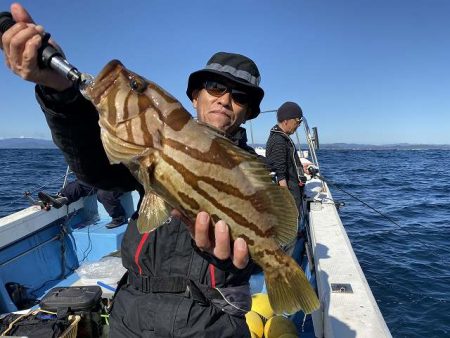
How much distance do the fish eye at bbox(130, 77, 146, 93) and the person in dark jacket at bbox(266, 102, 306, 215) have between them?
4946 millimetres

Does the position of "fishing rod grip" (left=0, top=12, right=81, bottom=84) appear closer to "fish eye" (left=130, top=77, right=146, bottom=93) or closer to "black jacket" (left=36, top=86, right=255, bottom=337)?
"black jacket" (left=36, top=86, right=255, bottom=337)

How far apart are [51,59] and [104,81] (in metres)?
0.33

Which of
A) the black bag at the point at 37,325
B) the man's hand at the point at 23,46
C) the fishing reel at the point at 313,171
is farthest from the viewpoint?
the fishing reel at the point at 313,171

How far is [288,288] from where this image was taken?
2.46m

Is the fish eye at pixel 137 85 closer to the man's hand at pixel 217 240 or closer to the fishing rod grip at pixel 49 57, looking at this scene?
the fishing rod grip at pixel 49 57

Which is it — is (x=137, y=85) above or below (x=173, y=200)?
above

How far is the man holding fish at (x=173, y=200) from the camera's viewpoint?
2238 mm

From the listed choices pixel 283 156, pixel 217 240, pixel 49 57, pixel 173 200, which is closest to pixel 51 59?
pixel 49 57

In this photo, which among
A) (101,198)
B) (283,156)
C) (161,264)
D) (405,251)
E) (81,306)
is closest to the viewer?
(161,264)

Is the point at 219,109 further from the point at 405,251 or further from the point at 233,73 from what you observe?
the point at 405,251

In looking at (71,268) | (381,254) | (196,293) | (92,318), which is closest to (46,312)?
(92,318)

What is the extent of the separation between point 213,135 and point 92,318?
12.0 feet

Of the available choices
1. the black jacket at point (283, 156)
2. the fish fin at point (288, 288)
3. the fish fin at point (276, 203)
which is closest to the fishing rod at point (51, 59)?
the fish fin at point (276, 203)

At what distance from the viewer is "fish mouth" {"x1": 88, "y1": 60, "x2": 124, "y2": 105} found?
2.28m
